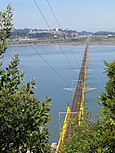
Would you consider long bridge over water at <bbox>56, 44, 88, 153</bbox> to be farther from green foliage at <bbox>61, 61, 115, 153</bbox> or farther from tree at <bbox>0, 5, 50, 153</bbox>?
tree at <bbox>0, 5, 50, 153</bbox>

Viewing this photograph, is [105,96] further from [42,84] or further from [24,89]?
[42,84]

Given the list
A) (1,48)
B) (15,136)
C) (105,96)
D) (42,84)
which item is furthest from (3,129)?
(42,84)

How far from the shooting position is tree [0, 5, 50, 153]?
1652 mm

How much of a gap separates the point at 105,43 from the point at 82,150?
69.6m

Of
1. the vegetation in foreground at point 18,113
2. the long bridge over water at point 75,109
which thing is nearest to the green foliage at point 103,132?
the vegetation in foreground at point 18,113

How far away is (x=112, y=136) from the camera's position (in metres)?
3.48

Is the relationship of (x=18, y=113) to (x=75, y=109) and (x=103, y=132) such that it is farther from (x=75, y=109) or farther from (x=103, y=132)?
(x=75, y=109)

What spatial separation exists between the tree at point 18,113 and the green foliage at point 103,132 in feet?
5.11

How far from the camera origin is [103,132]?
11.7 feet

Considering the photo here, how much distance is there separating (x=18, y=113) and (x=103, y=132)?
2.06 m

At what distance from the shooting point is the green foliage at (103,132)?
348 cm

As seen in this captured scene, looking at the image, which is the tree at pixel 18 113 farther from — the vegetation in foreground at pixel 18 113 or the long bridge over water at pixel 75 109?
the long bridge over water at pixel 75 109

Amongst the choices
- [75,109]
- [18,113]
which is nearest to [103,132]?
[18,113]

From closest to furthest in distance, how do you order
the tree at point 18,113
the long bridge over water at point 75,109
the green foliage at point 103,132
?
1. the tree at point 18,113
2. the green foliage at point 103,132
3. the long bridge over water at point 75,109
